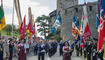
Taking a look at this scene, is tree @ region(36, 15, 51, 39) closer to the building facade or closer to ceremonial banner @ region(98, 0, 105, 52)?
the building facade

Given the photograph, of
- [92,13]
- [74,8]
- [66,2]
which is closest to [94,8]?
[92,13]

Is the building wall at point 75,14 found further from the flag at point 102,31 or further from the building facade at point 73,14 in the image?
the flag at point 102,31

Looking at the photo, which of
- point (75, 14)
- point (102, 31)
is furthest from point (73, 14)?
point (102, 31)

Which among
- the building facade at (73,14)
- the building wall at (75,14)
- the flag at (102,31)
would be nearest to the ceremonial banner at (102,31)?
the flag at (102,31)

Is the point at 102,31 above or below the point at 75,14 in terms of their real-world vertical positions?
below

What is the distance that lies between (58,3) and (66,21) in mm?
13147

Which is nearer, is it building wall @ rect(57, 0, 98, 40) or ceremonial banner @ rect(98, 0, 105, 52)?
ceremonial banner @ rect(98, 0, 105, 52)

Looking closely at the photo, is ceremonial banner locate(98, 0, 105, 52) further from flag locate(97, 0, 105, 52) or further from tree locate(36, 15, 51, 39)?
tree locate(36, 15, 51, 39)

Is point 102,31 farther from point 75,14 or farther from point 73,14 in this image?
point 75,14

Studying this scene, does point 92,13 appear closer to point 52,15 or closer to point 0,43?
point 0,43

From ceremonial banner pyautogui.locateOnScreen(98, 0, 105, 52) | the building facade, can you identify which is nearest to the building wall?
the building facade

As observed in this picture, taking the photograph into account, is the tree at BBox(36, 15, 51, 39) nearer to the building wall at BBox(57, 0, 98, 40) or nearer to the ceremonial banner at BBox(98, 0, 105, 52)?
the building wall at BBox(57, 0, 98, 40)

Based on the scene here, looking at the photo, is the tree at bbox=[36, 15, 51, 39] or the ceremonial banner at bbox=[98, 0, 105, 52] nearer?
the ceremonial banner at bbox=[98, 0, 105, 52]

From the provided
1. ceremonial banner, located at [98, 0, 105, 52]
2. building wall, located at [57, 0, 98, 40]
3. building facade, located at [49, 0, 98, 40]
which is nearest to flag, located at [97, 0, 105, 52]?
ceremonial banner, located at [98, 0, 105, 52]
